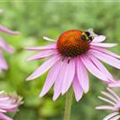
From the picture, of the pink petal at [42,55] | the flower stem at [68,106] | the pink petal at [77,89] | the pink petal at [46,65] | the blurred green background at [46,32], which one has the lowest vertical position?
the flower stem at [68,106]

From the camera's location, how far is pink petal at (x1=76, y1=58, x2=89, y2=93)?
0.77 meters

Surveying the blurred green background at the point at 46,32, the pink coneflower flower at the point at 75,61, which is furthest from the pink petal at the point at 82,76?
the blurred green background at the point at 46,32

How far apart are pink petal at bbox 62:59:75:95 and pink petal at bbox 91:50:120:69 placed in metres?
0.05

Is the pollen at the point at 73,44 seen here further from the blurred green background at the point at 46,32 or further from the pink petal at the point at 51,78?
the blurred green background at the point at 46,32

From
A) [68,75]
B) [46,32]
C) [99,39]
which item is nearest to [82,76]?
[68,75]

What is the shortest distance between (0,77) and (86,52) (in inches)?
54.9

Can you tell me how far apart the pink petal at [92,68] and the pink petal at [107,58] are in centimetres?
2

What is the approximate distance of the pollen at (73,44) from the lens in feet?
2.88

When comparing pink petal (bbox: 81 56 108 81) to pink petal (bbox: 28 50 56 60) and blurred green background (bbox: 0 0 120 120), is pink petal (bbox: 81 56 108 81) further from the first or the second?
blurred green background (bbox: 0 0 120 120)

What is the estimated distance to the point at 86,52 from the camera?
35.1 inches

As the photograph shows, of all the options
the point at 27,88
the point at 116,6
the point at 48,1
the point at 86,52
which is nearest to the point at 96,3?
the point at 116,6

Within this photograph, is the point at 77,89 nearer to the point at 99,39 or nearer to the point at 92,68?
the point at 92,68

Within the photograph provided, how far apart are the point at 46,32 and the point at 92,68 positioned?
1829mm

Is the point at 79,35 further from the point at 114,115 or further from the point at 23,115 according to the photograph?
the point at 23,115
